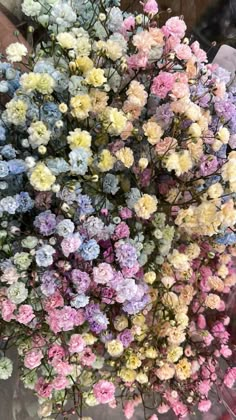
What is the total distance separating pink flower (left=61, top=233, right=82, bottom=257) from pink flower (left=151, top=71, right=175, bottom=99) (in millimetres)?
223

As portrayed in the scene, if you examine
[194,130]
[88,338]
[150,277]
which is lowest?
[88,338]

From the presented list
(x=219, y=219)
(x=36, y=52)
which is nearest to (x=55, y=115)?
(x=36, y=52)

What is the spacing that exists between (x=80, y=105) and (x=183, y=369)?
0.46 meters

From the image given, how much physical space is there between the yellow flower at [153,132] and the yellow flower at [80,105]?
8cm

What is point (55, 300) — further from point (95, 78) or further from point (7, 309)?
point (95, 78)

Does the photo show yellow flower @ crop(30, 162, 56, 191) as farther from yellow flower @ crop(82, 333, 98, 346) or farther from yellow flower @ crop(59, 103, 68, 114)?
yellow flower @ crop(82, 333, 98, 346)

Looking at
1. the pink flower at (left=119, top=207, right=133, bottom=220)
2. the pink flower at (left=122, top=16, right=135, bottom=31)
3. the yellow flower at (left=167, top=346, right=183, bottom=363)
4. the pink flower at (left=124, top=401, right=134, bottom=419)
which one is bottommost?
the pink flower at (left=124, top=401, right=134, bottom=419)

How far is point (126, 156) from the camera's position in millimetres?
832

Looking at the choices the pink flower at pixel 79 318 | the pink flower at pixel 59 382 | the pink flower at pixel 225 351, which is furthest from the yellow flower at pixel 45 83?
the pink flower at pixel 225 351

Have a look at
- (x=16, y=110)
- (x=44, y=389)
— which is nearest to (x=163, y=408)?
(x=44, y=389)

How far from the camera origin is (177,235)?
0.94m

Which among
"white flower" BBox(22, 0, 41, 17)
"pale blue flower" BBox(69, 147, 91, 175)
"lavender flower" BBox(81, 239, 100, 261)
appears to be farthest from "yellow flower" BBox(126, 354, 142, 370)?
"white flower" BBox(22, 0, 41, 17)

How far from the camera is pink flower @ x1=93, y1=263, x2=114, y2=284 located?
0.84 m

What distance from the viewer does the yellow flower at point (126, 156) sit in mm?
832
